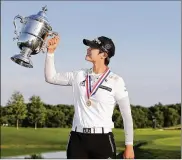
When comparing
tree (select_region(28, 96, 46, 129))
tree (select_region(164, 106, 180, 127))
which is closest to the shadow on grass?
tree (select_region(164, 106, 180, 127))

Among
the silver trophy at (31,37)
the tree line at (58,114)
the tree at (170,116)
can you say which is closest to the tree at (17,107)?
the tree line at (58,114)

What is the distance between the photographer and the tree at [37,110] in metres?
19.0

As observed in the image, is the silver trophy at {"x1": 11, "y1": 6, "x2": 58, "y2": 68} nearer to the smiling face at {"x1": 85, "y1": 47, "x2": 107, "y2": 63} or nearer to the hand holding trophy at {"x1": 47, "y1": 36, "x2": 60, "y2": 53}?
the hand holding trophy at {"x1": 47, "y1": 36, "x2": 60, "y2": 53}

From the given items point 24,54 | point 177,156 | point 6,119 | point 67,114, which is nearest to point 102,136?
point 24,54

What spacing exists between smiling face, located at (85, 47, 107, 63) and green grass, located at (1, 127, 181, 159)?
11.0 m

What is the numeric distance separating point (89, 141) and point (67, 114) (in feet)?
46.0

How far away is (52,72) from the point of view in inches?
103

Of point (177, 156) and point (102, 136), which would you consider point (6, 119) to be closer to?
point (177, 156)

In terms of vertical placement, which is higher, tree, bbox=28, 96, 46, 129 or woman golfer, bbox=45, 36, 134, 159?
tree, bbox=28, 96, 46, 129

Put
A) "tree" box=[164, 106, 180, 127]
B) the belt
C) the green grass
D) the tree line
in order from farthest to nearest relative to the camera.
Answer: "tree" box=[164, 106, 180, 127]
the tree line
the green grass
the belt

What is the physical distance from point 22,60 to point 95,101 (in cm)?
47

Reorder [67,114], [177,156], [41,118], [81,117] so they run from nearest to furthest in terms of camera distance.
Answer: [81,117], [177,156], [67,114], [41,118]

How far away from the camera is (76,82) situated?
2.60 meters

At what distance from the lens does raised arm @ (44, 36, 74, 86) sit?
2.59 meters
